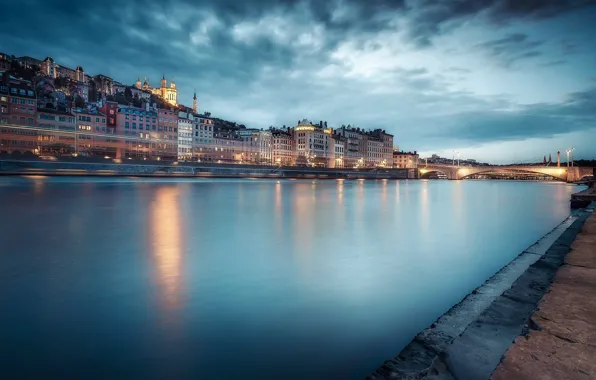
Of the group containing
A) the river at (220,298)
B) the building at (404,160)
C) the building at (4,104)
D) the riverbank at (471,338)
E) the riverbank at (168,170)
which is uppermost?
the building at (4,104)

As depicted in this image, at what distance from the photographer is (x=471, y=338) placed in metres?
2.63

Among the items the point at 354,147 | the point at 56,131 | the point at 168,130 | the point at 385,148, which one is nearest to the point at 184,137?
the point at 168,130

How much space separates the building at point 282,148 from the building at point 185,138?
2531cm

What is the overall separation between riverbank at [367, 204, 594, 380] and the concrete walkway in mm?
158

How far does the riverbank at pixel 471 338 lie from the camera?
90.4 inches

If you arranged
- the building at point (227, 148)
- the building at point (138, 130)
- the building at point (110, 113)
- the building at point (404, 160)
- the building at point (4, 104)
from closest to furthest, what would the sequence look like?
the building at point (4, 104) < the building at point (110, 113) < the building at point (138, 130) < the building at point (227, 148) < the building at point (404, 160)

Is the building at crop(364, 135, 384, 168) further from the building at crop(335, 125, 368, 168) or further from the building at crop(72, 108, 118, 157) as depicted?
the building at crop(72, 108, 118, 157)

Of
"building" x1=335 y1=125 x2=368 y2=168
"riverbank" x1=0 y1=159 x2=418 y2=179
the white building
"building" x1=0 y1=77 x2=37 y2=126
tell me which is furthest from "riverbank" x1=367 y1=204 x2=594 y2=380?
"building" x1=335 y1=125 x2=368 y2=168

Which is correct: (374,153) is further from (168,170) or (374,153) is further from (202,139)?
(168,170)

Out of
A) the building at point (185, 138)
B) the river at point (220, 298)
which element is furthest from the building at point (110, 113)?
the river at point (220, 298)

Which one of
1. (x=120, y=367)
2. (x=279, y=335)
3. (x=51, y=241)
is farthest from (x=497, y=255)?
(x=51, y=241)

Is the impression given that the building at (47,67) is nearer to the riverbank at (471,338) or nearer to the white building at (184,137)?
the white building at (184,137)

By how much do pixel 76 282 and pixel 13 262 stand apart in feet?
6.02

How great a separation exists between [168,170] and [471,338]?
216 feet
